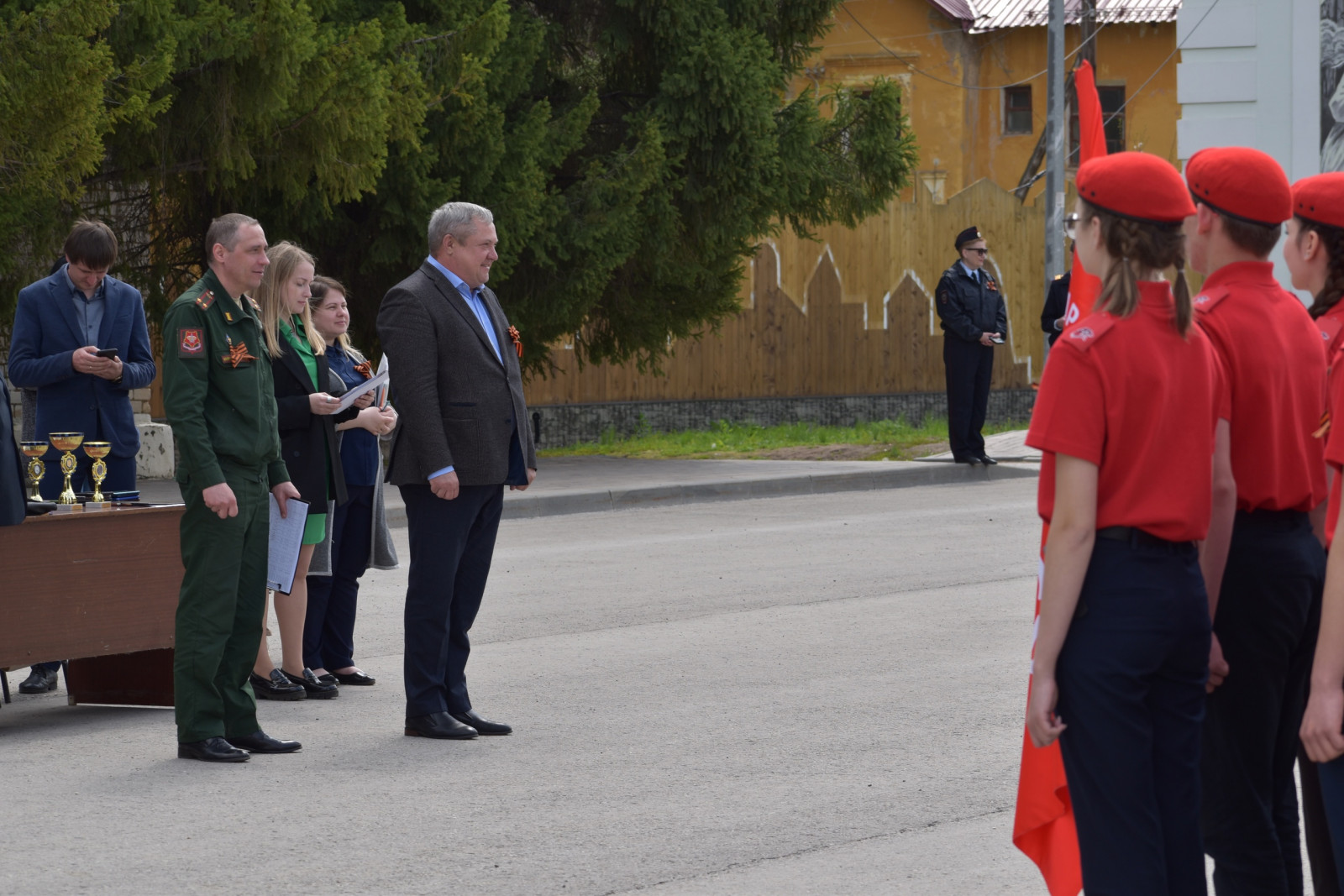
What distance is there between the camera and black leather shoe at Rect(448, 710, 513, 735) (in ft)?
22.1

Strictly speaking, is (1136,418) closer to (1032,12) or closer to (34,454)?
(34,454)

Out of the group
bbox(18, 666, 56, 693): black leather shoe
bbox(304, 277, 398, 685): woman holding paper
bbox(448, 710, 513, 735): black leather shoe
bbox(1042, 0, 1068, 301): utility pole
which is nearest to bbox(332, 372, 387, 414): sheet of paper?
bbox(304, 277, 398, 685): woman holding paper

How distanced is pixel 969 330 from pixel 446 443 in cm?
1149

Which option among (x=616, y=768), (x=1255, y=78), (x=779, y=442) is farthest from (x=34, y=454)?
(x=779, y=442)

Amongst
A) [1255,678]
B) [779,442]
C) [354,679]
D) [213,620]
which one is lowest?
[354,679]

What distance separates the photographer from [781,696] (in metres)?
7.30

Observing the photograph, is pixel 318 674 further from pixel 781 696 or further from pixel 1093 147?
pixel 1093 147

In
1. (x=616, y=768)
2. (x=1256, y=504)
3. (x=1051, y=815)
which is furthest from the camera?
(x=616, y=768)

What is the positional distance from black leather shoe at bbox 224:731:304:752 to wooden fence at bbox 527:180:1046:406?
17.4 meters

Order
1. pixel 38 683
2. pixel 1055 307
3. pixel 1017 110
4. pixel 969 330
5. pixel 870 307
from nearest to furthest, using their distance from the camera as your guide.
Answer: pixel 38 683 → pixel 1055 307 → pixel 969 330 → pixel 870 307 → pixel 1017 110

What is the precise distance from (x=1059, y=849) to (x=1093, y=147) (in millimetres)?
1794

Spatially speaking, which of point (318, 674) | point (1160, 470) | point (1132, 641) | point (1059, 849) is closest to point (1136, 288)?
point (1160, 470)

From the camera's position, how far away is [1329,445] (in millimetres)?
3422

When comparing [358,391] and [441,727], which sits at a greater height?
[358,391]
